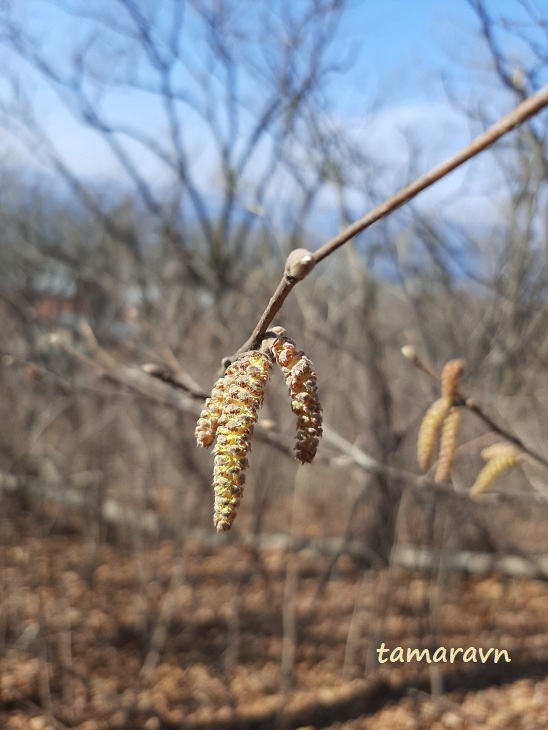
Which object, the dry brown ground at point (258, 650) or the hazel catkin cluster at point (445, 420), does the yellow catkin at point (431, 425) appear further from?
the dry brown ground at point (258, 650)

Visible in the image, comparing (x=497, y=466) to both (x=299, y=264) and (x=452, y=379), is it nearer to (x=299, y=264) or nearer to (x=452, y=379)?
(x=452, y=379)

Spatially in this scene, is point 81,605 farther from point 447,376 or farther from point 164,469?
point 447,376

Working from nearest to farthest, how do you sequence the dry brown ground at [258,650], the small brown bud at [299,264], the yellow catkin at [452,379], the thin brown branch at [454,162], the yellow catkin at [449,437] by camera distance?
1. the thin brown branch at [454,162]
2. the small brown bud at [299,264]
3. the yellow catkin at [452,379]
4. the yellow catkin at [449,437]
5. the dry brown ground at [258,650]

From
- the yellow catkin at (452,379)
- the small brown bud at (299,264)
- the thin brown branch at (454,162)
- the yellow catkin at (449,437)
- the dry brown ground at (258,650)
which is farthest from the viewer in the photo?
the dry brown ground at (258,650)

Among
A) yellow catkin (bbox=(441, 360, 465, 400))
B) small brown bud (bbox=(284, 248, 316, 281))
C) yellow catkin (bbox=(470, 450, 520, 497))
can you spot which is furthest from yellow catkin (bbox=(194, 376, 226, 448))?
yellow catkin (bbox=(470, 450, 520, 497))

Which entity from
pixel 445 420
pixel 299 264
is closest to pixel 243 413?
pixel 299 264

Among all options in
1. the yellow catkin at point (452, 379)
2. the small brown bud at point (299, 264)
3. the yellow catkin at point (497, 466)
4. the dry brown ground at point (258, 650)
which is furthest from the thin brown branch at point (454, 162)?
the dry brown ground at point (258, 650)

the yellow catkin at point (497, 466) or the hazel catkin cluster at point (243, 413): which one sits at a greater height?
the yellow catkin at point (497, 466)
